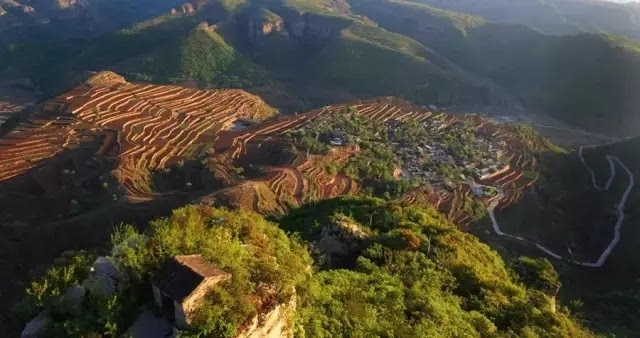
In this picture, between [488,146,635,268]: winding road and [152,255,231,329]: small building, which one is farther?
[488,146,635,268]: winding road

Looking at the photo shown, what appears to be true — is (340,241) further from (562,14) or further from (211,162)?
(562,14)

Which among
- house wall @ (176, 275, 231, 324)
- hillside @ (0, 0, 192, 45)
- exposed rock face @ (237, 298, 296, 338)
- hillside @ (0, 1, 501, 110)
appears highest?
house wall @ (176, 275, 231, 324)

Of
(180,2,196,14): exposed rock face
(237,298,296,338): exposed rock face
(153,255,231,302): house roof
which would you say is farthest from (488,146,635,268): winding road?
(180,2,196,14): exposed rock face

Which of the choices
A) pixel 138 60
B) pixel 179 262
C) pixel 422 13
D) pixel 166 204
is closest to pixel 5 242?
pixel 166 204

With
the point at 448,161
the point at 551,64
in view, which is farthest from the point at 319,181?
the point at 551,64

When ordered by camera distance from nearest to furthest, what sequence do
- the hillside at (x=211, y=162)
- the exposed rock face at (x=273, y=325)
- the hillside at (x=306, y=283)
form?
the exposed rock face at (x=273, y=325)
the hillside at (x=306, y=283)
the hillside at (x=211, y=162)

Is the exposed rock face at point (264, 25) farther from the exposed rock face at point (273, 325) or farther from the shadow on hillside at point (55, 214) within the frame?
the exposed rock face at point (273, 325)

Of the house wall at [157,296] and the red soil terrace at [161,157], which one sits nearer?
the house wall at [157,296]

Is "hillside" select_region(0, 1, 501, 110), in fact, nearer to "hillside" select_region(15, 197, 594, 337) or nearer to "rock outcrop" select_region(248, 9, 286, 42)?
"rock outcrop" select_region(248, 9, 286, 42)

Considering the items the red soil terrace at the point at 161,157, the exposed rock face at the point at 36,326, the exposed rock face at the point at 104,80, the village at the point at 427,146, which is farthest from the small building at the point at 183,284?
the exposed rock face at the point at 104,80
